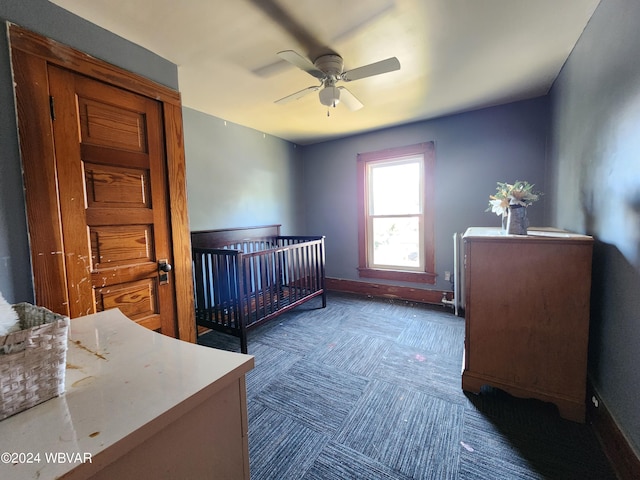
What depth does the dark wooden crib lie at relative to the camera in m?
2.44

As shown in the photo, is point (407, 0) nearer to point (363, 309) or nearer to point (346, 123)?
point (346, 123)

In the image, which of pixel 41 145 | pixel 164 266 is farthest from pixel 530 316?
pixel 41 145

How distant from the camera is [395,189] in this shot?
12.5 feet

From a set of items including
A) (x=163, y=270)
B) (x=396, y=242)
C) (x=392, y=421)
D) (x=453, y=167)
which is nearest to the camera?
(x=392, y=421)

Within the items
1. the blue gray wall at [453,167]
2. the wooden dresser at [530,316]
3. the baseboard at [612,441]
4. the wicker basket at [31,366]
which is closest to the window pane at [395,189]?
the blue gray wall at [453,167]

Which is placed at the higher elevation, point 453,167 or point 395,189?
point 453,167

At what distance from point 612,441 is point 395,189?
9.95 ft

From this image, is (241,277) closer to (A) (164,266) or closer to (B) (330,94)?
(A) (164,266)

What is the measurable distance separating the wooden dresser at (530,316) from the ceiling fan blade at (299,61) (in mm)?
1542

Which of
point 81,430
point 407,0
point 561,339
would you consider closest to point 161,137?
point 407,0

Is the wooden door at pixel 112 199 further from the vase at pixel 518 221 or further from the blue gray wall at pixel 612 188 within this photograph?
the blue gray wall at pixel 612 188

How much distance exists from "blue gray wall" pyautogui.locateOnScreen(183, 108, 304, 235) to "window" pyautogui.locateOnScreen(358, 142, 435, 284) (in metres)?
1.13

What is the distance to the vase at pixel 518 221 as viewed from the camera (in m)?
1.72

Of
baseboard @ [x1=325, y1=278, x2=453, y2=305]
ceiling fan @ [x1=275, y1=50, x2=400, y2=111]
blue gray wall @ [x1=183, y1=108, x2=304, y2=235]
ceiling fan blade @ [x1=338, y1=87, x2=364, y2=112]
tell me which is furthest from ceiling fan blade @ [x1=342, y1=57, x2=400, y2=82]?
baseboard @ [x1=325, y1=278, x2=453, y2=305]
